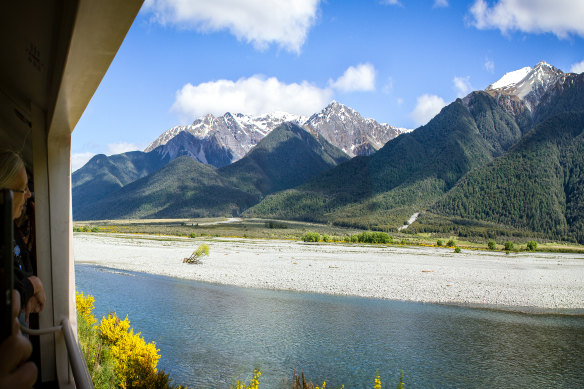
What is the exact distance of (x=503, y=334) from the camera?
13000mm

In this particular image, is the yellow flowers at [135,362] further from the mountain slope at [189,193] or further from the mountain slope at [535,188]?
the mountain slope at [189,193]

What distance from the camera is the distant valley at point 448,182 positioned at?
7756 centimetres

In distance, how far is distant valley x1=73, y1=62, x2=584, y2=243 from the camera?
7756cm

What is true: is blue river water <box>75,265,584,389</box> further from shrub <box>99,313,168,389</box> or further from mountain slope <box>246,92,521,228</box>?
mountain slope <box>246,92,521,228</box>

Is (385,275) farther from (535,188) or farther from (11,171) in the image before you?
(535,188)

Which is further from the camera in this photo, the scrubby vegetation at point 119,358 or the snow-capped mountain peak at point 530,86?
the snow-capped mountain peak at point 530,86

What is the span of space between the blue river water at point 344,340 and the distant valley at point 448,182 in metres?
54.5

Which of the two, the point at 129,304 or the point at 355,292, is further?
the point at 355,292

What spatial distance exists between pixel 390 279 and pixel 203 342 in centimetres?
1352

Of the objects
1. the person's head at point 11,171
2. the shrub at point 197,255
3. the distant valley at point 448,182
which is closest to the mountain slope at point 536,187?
the distant valley at point 448,182

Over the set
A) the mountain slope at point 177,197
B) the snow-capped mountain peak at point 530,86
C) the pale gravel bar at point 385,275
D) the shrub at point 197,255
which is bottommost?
the pale gravel bar at point 385,275

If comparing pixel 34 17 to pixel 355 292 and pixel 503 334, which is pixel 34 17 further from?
pixel 355 292

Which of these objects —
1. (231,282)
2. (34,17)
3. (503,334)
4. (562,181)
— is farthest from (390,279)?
(562,181)

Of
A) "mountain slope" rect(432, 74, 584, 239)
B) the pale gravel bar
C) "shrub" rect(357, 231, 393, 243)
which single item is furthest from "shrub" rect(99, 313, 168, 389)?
"mountain slope" rect(432, 74, 584, 239)
